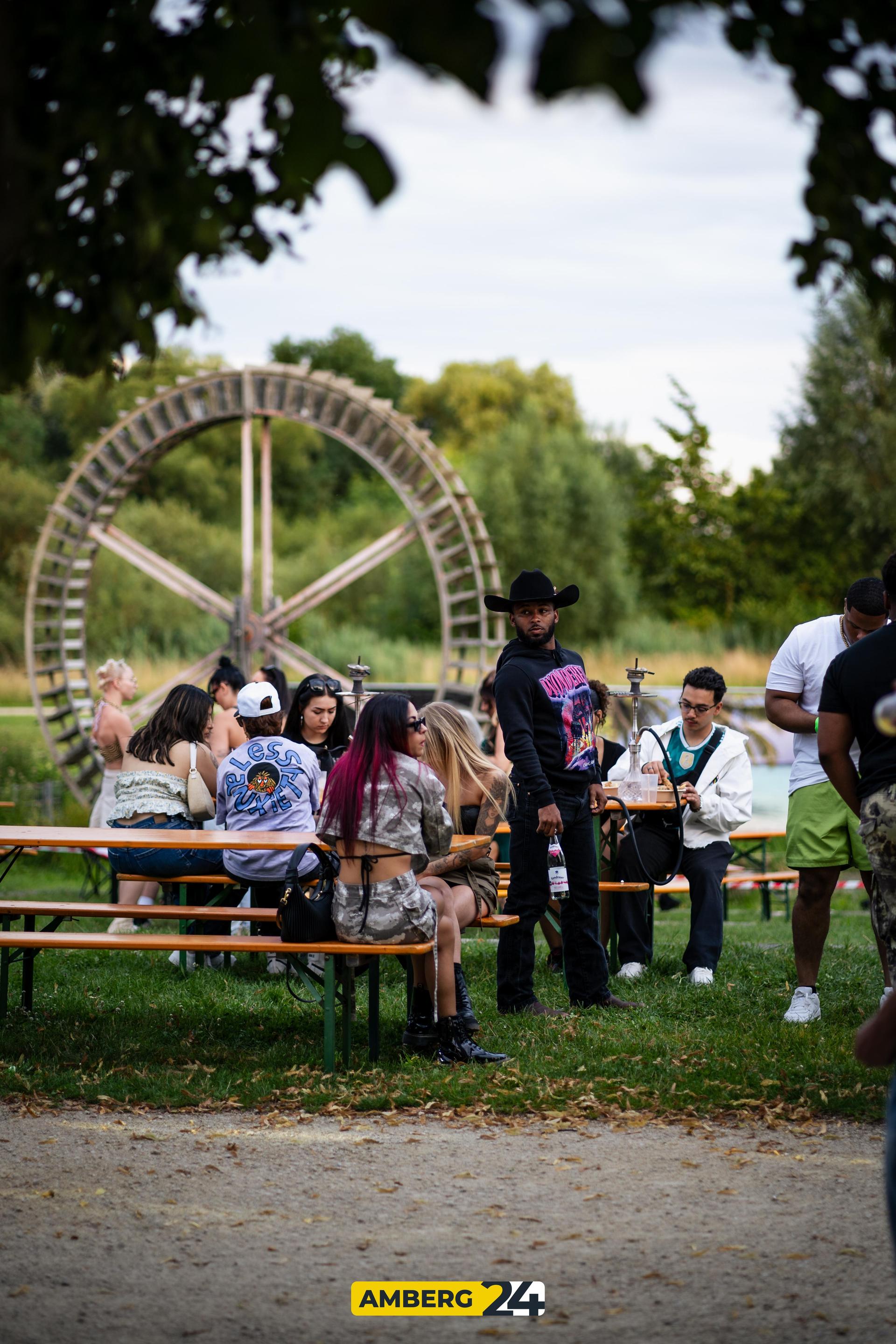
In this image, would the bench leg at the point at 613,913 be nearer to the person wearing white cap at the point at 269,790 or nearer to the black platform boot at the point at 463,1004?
the person wearing white cap at the point at 269,790

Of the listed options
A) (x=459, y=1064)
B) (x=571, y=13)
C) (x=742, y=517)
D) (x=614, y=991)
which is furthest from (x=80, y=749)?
(x=742, y=517)

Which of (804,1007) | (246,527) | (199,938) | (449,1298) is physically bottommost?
(449,1298)

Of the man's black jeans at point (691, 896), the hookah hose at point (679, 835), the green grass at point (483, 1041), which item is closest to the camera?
the green grass at point (483, 1041)

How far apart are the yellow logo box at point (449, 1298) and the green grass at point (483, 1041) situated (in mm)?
1415

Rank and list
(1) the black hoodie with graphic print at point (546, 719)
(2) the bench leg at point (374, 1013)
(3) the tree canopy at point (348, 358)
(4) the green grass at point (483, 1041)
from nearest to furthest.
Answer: (4) the green grass at point (483, 1041), (2) the bench leg at point (374, 1013), (1) the black hoodie with graphic print at point (546, 719), (3) the tree canopy at point (348, 358)

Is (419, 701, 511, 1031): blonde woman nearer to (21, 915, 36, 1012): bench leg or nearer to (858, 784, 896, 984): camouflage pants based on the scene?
(858, 784, 896, 984): camouflage pants

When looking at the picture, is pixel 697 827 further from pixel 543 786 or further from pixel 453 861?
pixel 453 861

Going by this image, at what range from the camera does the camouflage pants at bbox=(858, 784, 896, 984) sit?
3936mm

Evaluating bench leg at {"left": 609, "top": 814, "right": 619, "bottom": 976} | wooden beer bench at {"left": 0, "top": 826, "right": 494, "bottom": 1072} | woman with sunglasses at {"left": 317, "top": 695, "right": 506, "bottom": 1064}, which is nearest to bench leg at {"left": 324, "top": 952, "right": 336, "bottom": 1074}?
wooden beer bench at {"left": 0, "top": 826, "right": 494, "bottom": 1072}

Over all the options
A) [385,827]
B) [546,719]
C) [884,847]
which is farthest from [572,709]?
[884,847]

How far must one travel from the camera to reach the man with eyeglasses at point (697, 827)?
22.6 feet

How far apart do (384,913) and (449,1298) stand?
186 cm

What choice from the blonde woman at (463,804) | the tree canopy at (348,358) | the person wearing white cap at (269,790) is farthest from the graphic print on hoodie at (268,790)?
the tree canopy at (348,358)

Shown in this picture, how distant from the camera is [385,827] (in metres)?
4.96
